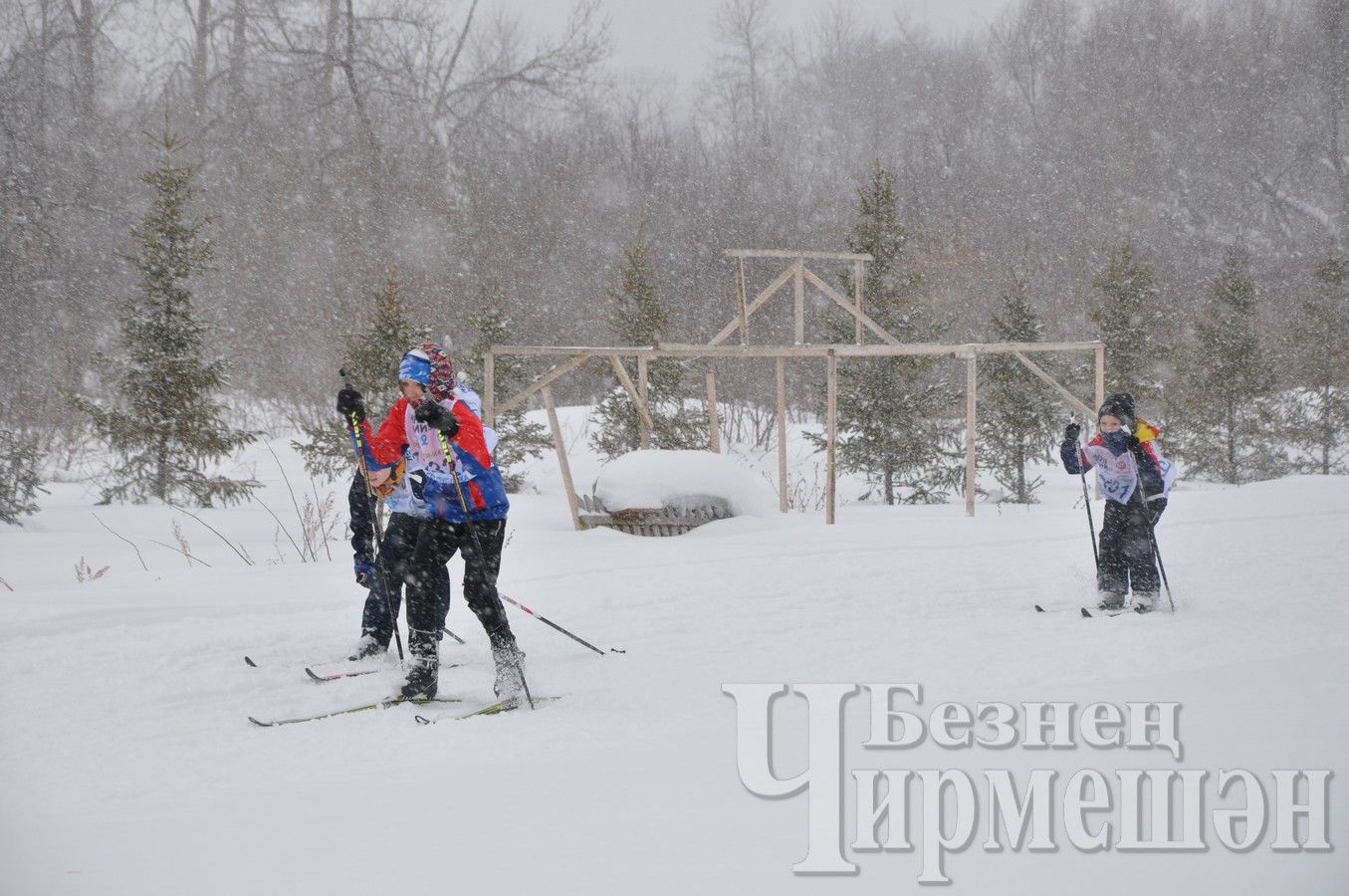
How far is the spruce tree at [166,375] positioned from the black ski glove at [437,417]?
9.47m

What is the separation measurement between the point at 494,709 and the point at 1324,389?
74.5ft

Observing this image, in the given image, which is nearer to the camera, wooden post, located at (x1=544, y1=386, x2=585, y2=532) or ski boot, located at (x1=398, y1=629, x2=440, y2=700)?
ski boot, located at (x1=398, y1=629, x2=440, y2=700)

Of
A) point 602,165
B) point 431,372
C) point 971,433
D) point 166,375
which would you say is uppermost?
point 602,165

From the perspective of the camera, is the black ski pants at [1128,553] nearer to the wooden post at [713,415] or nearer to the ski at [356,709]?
the ski at [356,709]

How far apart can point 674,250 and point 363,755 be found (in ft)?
100

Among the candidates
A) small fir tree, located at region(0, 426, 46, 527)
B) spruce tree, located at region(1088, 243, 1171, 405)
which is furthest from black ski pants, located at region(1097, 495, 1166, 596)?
spruce tree, located at region(1088, 243, 1171, 405)

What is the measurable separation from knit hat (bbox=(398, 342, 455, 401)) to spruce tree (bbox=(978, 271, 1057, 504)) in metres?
15.3

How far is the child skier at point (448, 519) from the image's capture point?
5172mm

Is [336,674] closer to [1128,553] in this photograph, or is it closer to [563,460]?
[1128,553]

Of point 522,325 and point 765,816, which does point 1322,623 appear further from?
point 522,325

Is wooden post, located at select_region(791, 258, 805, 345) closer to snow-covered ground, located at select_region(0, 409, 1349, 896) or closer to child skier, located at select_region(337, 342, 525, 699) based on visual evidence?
snow-covered ground, located at select_region(0, 409, 1349, 896)

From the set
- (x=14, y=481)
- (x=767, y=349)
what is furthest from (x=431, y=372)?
(x=14, y=481)

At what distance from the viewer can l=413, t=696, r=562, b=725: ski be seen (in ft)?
15.7

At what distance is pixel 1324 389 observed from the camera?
886 inches
